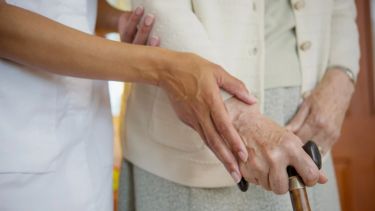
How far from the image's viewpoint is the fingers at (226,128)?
1.65 ft

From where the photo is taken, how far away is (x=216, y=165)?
62 cm

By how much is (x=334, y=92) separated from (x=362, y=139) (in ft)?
4.64

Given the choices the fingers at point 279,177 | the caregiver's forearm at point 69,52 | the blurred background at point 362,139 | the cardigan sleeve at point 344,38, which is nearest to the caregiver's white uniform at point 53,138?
the caregiver's forearm at point 69,52

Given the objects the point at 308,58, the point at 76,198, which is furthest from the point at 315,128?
the point at 76,198

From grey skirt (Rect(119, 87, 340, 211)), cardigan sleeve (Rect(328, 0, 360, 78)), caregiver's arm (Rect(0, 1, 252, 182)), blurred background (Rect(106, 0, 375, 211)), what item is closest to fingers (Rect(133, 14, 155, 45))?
caregiver's arm (Rect(0, 1, 252, 182))

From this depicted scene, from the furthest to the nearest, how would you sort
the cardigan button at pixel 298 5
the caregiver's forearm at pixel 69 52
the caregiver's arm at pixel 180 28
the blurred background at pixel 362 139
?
the blurred background at pixel 362 139 < the cardigan button at pixel 298 5 < the caregiver's arm at pixel 180 28 < the caregiver's forearm at pixel 69 52

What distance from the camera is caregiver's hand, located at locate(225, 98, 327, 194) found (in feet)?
1.63

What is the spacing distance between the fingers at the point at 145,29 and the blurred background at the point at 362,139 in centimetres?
132

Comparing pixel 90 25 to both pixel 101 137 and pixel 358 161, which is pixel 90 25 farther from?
pixel 358 161

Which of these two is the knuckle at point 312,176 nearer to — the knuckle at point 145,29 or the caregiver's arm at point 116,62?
the caregiver's arm at point 116,62

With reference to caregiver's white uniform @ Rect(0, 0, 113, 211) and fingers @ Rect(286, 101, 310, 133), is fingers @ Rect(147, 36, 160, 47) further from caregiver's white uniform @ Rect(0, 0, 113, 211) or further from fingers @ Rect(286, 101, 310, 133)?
fingers @ Rect(286, 101, 310, 133)

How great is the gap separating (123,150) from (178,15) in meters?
0.28

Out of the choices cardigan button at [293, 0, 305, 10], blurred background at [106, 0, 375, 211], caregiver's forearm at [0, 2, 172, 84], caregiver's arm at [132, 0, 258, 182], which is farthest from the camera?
blurred background at [106, 0, 375, 211]

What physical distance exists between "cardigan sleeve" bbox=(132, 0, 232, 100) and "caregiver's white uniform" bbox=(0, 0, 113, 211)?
0.11 metres
